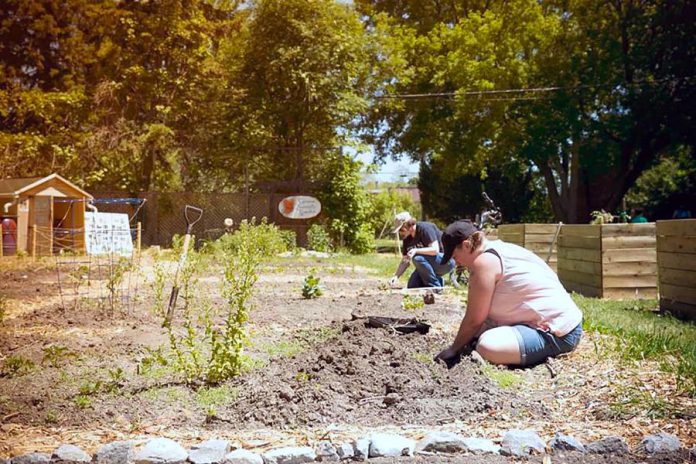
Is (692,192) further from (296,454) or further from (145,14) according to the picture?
(296,454)

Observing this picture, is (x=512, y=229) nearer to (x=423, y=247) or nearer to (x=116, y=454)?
(x=423, y=247)

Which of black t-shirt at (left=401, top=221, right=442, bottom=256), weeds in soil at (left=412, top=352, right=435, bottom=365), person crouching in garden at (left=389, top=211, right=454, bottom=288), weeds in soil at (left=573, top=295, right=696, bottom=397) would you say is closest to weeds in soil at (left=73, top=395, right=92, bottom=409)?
weeds in soil at (left=412, top=352, right=435, bottom=365)

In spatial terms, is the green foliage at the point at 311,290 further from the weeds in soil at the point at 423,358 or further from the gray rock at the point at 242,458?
the gray rock at the point at 242,458

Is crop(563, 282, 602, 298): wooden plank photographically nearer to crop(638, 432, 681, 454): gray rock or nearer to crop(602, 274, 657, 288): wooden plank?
crop(602, 274, 657, 288): wooden plank

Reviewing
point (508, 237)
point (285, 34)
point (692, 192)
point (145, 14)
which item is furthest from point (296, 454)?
point (692, 192)

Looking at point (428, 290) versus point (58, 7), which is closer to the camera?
point (428, 290)

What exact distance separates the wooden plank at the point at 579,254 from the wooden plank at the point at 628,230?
1.04 ft

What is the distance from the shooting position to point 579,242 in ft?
30.5

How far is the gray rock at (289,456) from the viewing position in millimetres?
2807

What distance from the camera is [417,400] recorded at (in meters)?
3.47

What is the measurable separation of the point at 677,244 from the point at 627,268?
1598 mm

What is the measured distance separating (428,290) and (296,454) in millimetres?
5432

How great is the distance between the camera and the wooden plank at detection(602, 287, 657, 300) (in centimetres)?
857

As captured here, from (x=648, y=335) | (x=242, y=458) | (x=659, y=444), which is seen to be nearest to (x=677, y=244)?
(x=648, y=335)
